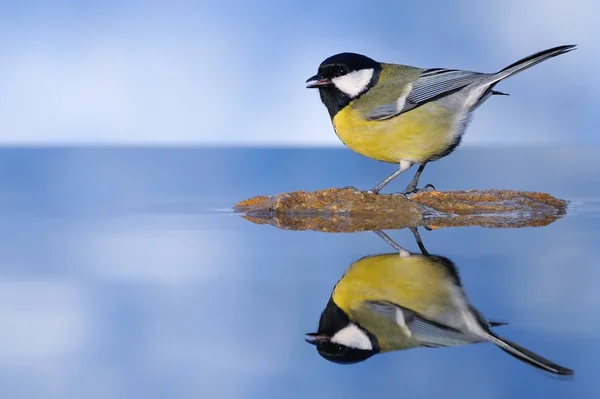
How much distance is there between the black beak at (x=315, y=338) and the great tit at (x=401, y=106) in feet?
9.14

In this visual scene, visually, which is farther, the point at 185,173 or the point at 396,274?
the point at 185,173

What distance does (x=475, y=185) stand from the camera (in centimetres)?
869

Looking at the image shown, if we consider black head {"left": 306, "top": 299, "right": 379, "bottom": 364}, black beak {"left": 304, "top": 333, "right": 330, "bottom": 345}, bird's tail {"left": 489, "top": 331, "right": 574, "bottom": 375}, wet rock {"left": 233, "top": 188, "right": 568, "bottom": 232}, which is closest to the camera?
bird's tail {"left": 489, "top": 331, "right": 574, "bottom": 375}

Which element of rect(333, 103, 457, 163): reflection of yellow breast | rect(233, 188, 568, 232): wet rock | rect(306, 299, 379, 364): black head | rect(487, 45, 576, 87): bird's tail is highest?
rect(487, 45, 576, 87): bird's tail

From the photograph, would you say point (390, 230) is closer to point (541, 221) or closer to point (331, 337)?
point (541, 221)

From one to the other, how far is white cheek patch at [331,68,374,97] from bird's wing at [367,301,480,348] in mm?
2732

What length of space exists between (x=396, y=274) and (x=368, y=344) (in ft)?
2.92

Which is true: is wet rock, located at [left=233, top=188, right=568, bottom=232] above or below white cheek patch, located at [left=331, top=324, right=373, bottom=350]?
below

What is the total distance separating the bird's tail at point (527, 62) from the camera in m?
4.62

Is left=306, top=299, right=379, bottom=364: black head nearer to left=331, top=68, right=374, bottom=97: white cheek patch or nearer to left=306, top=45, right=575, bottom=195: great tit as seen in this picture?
left=306, top=45, right=575, bottom=195: great tit

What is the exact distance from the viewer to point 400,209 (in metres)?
5.41

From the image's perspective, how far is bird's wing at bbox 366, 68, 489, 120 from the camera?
5211 mm

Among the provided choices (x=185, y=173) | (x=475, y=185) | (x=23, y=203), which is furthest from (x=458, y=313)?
(x=185, y=173)

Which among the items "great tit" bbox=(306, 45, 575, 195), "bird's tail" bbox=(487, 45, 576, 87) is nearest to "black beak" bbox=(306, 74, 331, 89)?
"great tit" bbox=(306, 45, 575, 195)
